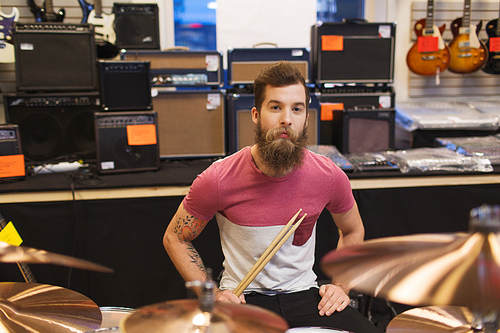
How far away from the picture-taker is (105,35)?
2.63m

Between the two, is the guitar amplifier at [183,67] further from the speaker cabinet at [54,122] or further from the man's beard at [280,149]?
the man's beard at [280,149]

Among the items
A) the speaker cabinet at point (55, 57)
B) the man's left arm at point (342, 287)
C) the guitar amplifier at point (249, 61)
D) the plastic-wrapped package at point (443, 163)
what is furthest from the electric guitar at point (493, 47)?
the speaker cabinet at point (55, 57)

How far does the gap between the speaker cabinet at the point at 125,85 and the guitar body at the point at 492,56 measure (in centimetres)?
248

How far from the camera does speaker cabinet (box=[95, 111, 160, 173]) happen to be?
192cm

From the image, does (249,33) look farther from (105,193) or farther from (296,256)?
(296,256)

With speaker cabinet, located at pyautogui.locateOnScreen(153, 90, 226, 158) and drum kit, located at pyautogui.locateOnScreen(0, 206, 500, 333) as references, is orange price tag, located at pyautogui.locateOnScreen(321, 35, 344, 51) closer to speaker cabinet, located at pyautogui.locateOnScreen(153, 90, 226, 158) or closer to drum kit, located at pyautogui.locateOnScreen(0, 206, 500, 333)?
speaker cabinet, located at pyautogui.locateOnScreen(153, 90, 226, 158)

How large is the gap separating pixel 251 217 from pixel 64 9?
8.38 feet

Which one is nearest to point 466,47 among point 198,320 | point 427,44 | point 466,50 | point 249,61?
point 466,50

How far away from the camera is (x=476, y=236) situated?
19.7 inches

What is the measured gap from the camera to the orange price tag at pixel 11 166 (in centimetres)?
177

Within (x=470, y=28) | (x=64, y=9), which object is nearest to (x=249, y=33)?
(x=64, y=9)

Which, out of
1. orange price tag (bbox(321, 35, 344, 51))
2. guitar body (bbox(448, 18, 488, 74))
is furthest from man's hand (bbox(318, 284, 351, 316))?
guitar body (bbox(448, 18, 488, 74))

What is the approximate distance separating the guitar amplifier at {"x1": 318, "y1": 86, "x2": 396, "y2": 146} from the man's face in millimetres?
1253

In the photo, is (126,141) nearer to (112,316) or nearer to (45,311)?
(112,316)
